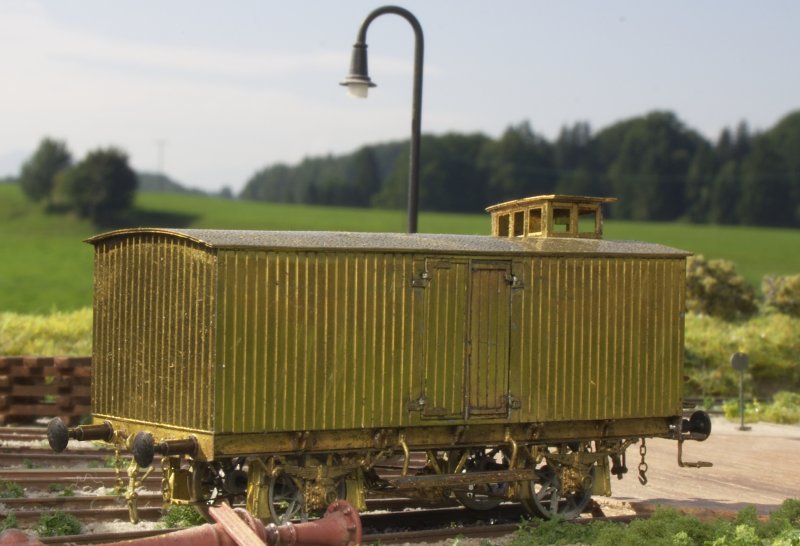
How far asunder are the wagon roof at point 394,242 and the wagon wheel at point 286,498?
247 centimetres

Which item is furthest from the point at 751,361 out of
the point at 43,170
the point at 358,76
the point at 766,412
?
the point at 43,170

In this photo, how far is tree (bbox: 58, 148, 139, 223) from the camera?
7062 cm

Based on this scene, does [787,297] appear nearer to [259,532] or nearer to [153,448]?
[153,448]

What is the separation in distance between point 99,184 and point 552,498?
61.3 m

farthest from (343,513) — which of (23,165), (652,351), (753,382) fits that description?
(23,165)

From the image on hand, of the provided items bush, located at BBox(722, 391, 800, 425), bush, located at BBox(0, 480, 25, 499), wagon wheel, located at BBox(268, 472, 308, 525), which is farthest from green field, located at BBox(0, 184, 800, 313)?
wagon wheel, located at BBox(268, 472, 308, 525)

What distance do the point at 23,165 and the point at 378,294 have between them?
7216 cm

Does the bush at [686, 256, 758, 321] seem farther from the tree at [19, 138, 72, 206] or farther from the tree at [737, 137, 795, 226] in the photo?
the tree at [737, 137, 795, 226]

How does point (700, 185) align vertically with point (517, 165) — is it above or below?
below

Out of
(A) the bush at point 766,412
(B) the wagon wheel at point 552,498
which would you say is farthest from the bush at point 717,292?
(B) the wagon wheel at point 552,498

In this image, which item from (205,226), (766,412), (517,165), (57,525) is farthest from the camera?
(517,165)

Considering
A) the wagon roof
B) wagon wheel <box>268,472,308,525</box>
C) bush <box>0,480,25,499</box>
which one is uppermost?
the wagon roof

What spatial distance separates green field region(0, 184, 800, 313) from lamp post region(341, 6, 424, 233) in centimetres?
3020

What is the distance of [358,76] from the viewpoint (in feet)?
54.1
